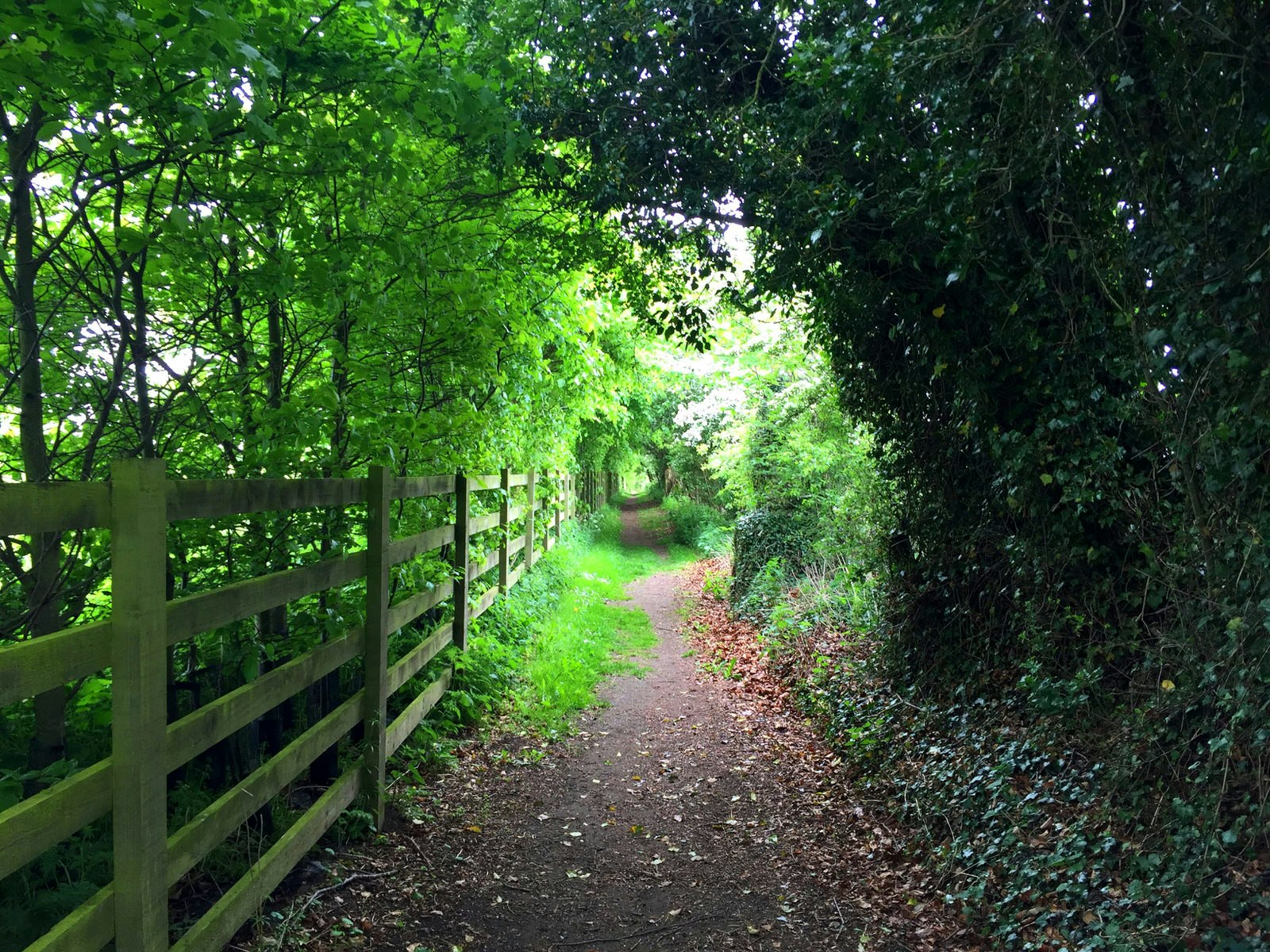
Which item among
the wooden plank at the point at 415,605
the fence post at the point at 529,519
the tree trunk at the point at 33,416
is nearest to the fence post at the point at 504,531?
the fence post at the point at 529,519

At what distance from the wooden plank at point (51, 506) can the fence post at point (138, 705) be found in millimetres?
52

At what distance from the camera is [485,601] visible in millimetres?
8586

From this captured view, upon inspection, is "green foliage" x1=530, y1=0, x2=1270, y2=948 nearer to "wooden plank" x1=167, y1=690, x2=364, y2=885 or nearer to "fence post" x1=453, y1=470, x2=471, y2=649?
"fence post" x1=453, y1=470, x2=471, y2=649

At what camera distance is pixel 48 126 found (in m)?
2.82

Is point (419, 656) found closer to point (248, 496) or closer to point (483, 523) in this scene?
point (483, 523)

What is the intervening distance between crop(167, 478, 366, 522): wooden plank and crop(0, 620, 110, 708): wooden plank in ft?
1.68

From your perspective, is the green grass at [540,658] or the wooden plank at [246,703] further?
the green grass at [540,658]

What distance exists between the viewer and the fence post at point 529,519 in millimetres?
11000

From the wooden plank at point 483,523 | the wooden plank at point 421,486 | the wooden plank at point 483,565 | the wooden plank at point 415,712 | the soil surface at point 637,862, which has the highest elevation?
the wooden plank at point 421,486

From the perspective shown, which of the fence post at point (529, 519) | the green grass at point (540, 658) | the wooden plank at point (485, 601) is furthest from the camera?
the fence post at point (529, 519)

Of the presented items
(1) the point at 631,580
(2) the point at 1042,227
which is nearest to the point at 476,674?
(2) the point at 1042,227

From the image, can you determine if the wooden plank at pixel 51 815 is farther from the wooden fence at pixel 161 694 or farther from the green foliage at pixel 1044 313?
the green foliage at pixel 1044 313

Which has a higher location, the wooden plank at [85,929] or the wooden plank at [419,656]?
the wooden plank at [85,929]

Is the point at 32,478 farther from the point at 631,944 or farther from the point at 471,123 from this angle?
the point at 631,944
